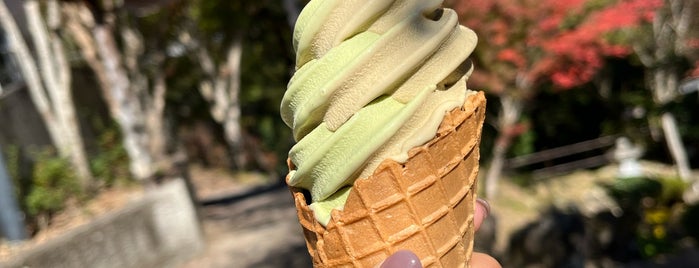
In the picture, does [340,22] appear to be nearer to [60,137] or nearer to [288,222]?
[288,222]

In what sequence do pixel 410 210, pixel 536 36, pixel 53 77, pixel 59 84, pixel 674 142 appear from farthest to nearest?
1. pixel 674 142
2. pixel 59 84
3. pixel 53 77
4. pixel 536 36
5. pixel 410 210

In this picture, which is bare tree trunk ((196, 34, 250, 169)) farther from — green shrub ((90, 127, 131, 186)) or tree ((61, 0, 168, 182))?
tree ((61, 0, 168, 182))

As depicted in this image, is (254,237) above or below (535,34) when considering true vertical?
below

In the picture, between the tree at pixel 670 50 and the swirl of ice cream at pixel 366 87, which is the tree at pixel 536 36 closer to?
the tree at pixel 670 50

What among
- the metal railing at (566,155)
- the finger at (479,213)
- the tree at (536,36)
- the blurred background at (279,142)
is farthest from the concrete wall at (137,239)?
the metal railing at (566,155)

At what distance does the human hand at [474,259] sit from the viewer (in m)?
1.63

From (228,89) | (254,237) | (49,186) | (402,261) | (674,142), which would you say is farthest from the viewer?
(228,89)

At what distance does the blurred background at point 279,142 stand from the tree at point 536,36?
3 cm

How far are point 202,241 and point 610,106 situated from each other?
10.3 meters

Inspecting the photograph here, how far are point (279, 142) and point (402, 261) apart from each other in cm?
1509

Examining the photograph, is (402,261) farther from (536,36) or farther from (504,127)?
(504,127)

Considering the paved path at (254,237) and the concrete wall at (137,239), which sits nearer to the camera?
the concrete wall at (137,239)

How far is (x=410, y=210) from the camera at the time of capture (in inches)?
71.2

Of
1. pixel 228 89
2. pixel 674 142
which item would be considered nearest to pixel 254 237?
pixel 674 142
